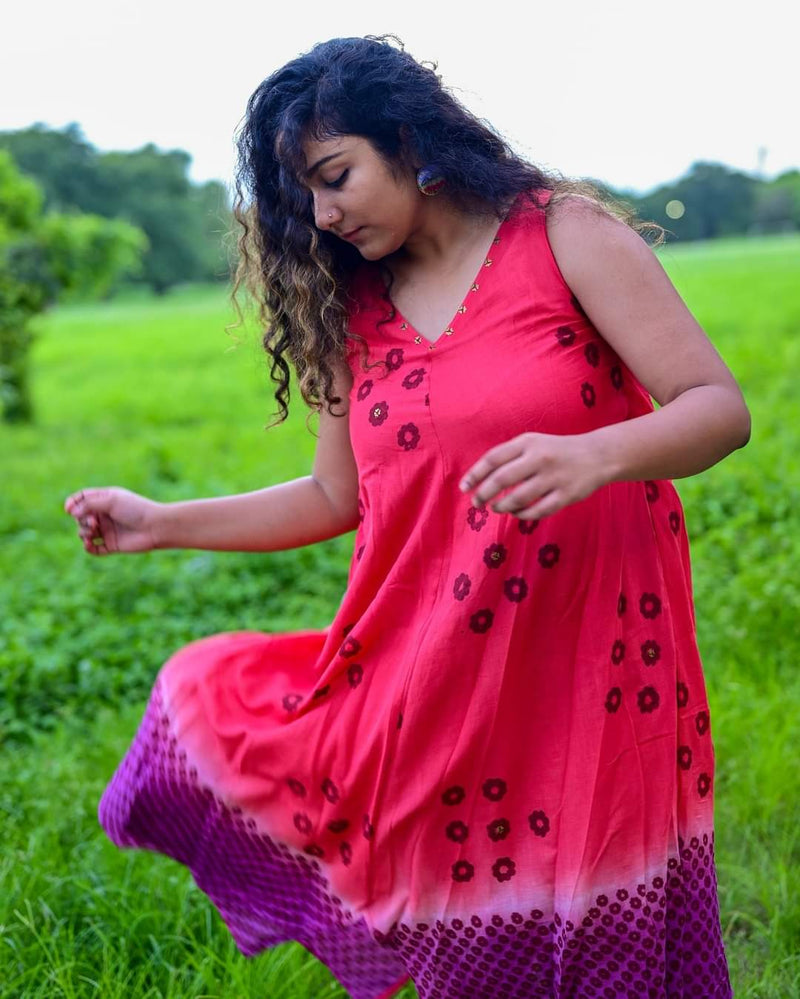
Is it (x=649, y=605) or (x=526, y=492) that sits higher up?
(x=526, y=492)

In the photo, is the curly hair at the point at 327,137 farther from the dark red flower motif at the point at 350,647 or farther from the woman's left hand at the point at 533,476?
the woman's left hand at the point at 533,476

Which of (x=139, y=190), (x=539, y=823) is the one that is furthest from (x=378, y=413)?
(x=139, y=190)

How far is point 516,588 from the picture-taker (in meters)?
1.58

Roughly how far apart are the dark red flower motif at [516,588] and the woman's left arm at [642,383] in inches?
10.7

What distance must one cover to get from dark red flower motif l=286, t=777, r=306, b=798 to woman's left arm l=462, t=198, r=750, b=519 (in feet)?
2.28

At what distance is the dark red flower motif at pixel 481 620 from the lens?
158cm

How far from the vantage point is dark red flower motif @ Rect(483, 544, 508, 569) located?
1569mm

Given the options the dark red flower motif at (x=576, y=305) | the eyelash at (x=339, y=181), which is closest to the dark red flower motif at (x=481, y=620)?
the dark red flower motif at (x=576, y=305)

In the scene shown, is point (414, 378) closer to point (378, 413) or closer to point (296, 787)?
point (378, 413)

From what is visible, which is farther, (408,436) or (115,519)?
(115,519)

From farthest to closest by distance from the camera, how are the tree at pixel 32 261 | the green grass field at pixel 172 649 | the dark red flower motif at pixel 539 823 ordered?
the tree at pixel 32 261 → the green grass field at pixel 172 649 → the dark red flower motif at pixel 539 823

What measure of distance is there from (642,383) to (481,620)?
404mm

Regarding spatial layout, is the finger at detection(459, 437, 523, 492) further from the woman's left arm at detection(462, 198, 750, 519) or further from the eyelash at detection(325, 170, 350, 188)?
the eyelash at detection(325, 170, 350, 188)

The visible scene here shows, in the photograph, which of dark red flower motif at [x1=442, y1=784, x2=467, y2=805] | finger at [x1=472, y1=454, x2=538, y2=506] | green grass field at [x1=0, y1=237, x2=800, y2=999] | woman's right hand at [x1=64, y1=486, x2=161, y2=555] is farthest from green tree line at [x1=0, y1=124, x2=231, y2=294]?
finger at [x1=472, y1=454, x2=538, y2=506]
